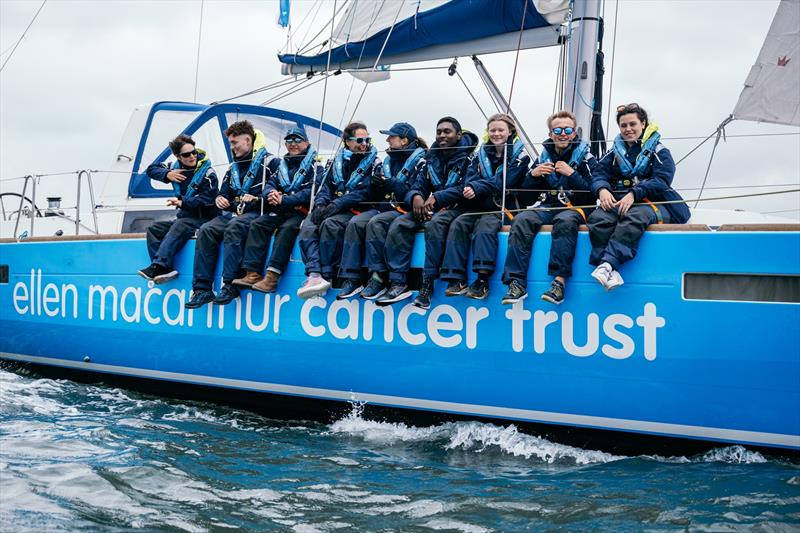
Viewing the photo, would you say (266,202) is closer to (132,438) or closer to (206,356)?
(206,356)

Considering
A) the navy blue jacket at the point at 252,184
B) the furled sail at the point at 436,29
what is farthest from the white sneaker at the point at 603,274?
the navy blue jacket at the point at 252,184

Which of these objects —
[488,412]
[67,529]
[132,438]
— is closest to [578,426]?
[488,412]

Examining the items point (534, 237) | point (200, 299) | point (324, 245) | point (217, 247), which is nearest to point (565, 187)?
point (534, 237)

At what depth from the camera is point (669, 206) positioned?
5020mm

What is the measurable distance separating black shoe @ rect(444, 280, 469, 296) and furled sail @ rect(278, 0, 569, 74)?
2162 mm

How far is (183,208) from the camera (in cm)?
655

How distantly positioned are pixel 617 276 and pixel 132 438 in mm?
2773

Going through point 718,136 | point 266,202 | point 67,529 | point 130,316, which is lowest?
point 67,529

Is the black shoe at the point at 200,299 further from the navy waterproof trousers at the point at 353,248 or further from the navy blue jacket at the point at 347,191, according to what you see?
the navy waterproof trousers at the point at 353,248

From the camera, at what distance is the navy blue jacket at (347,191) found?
18.7 ft

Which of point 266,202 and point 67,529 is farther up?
point 266,202

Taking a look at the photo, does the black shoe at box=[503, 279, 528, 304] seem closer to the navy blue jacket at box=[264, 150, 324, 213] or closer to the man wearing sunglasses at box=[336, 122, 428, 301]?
the man wearing sunglasses at box=[336, 122, 428, 301]

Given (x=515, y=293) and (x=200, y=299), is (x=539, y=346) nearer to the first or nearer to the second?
(x=515, y=293)

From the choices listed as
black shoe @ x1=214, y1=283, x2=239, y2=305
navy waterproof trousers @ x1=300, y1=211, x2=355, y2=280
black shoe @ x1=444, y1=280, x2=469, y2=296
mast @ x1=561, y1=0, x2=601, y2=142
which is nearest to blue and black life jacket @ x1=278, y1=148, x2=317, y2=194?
navy waterproof trousers @ x1=300, y1=211, x2=355, y2=280
